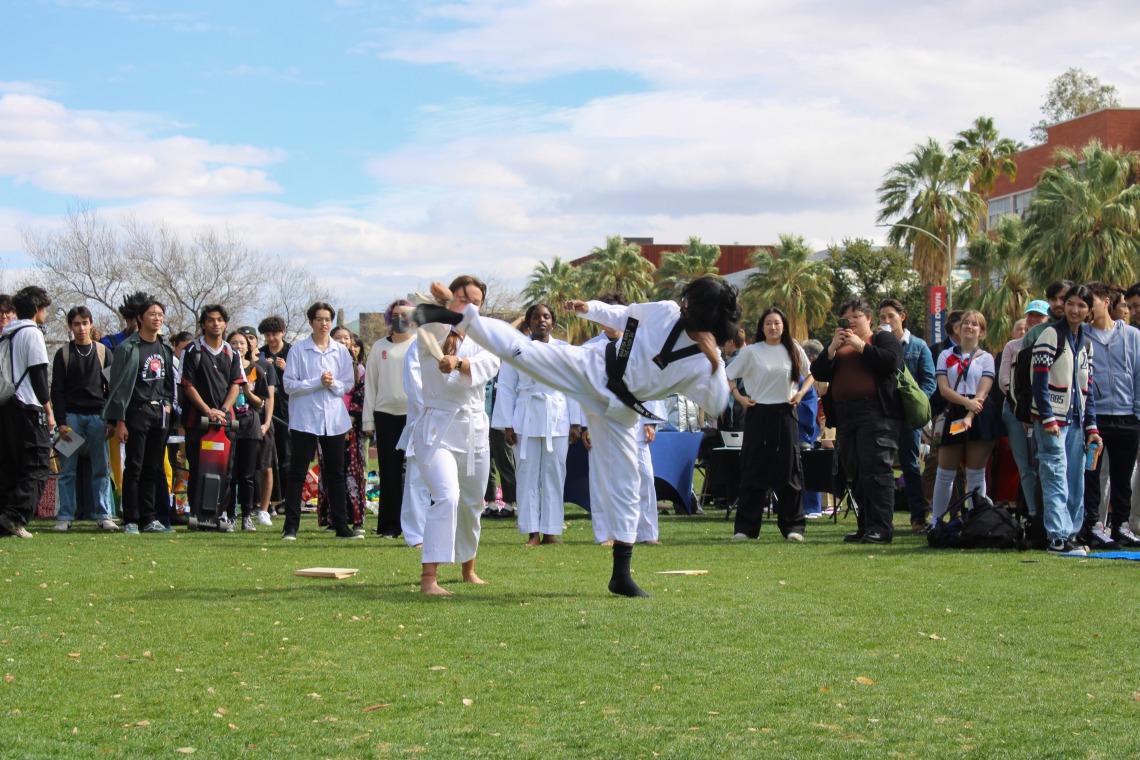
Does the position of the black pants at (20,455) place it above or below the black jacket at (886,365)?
below

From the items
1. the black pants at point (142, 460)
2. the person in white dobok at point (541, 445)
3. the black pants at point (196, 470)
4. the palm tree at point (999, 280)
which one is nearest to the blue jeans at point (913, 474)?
the person in white dobok at point (541, 445)

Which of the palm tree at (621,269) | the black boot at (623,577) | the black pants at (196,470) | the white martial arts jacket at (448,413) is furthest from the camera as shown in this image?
the palm tree at (621,269)

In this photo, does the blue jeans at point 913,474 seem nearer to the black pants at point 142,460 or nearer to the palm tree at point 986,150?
the black pants at point 142,460

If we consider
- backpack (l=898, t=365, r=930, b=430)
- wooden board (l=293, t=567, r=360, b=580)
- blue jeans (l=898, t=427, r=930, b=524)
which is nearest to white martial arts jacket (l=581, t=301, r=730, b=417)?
wooden board (l=293, t=567, r=360, b=580)

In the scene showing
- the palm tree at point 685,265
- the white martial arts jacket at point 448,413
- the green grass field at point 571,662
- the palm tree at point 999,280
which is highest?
the palm tree at point 685,265

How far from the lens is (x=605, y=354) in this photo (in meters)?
7.61

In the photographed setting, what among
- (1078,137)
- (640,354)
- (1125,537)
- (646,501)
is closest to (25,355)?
(646,501)

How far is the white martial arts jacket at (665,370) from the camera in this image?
7496mm

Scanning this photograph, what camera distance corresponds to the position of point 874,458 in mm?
11570

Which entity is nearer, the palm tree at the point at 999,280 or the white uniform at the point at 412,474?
the white uniform at the point at 412,474

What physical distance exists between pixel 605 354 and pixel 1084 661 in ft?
10.4

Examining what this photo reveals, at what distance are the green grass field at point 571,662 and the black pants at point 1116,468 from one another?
4.76 ft

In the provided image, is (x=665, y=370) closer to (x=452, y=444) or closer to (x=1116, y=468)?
(x=452, y=444)

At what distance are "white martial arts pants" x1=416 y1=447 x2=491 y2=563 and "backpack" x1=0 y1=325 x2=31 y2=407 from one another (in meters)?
5.07
